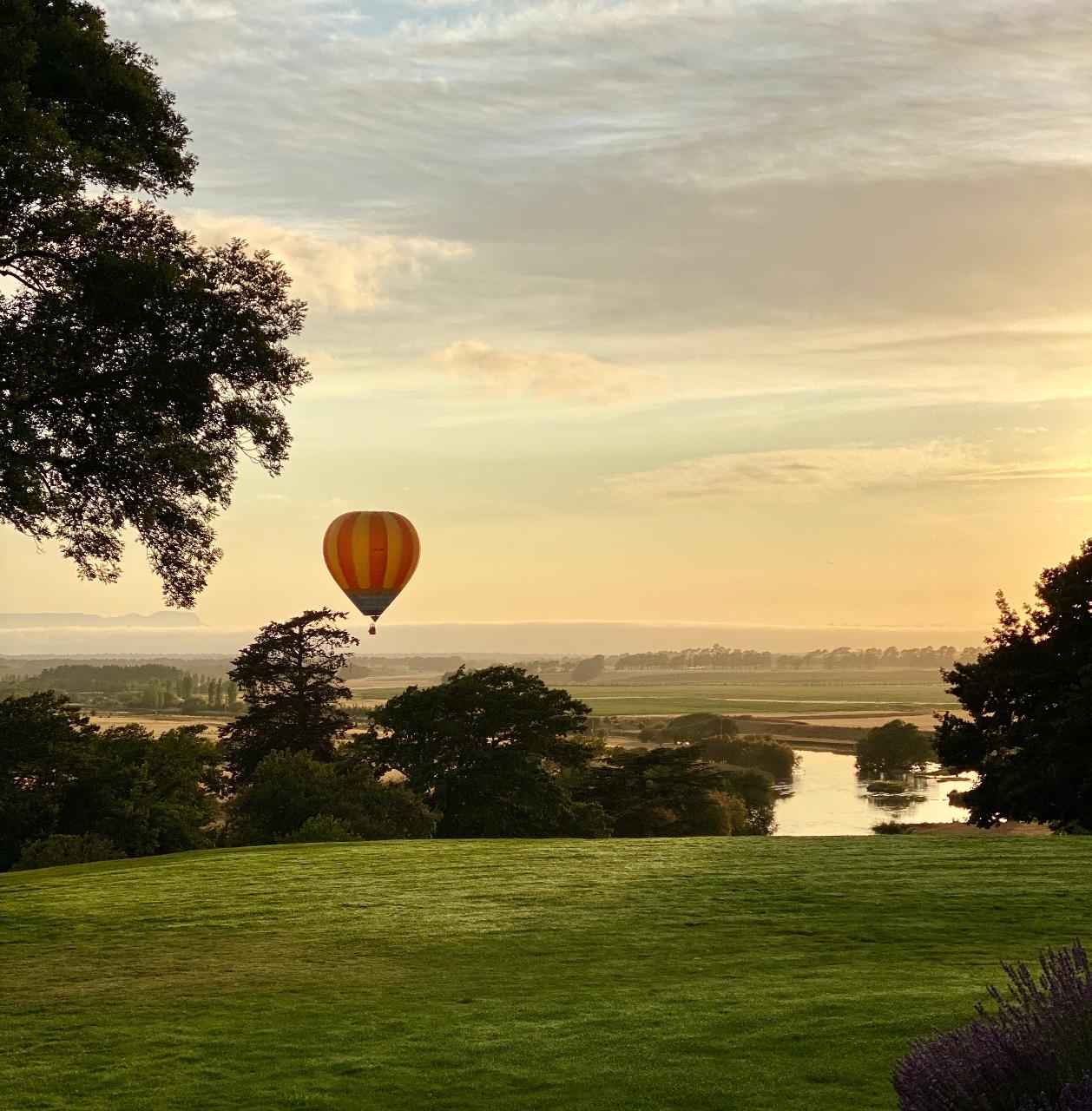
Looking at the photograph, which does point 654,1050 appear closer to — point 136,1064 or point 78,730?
point 136,1064

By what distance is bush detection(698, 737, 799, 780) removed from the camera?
127 metres

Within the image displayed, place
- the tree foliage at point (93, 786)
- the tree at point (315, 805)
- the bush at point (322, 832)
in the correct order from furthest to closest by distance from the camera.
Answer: the tree foliage at point (93, 786) → the tree at point (315, 805) → the bush at point (322, 832)

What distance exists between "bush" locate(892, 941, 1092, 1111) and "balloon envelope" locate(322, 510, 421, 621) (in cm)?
3610

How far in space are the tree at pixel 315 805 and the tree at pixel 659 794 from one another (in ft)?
50.4

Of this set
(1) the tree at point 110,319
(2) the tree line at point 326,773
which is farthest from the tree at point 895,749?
(1) the tree at point 110,319

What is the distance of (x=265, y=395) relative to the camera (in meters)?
20.8

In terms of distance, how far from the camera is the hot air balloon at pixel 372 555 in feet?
137

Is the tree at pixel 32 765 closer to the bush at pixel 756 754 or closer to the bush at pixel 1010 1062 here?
the bush at pixel 1010 1062

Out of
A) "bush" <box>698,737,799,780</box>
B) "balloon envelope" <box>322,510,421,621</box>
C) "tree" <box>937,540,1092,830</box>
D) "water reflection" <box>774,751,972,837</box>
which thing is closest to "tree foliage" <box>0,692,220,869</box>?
"balloon envelope" <box>322,510,421,621</box>

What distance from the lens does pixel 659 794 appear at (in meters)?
64.5

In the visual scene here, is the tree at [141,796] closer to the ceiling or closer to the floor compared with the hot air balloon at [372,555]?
closer to the floor

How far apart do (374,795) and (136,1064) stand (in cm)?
3822

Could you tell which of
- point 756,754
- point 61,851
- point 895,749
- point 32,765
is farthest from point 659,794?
point 895,749

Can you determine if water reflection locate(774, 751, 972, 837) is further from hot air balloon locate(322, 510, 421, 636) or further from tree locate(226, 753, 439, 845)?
Answer: hot air balloon locate(322, 510, 421, 636)
